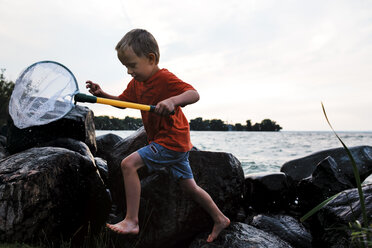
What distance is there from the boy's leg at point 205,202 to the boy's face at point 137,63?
1218mm

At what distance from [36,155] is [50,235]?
2.92 ft

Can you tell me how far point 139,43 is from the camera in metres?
3.04

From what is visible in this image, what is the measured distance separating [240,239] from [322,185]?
289 cm

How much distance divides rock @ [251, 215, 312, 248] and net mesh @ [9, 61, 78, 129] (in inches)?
136

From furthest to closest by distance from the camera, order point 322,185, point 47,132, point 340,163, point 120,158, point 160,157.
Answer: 1. point 340,163
2. point 47,132
3. point 322,185
4. point 120,158
5. point 160,157

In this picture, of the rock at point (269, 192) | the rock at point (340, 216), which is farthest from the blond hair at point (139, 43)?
the rock at point (269, 192)

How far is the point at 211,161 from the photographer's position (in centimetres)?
399

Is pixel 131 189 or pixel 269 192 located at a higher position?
pixel 131 189

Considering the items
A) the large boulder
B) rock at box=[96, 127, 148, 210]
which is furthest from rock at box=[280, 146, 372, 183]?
rock at box=[96, 127, 148, 210]

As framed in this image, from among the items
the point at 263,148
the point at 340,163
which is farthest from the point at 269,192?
the point at 263,148

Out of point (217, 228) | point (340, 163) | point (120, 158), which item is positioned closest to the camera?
point (217, 228)

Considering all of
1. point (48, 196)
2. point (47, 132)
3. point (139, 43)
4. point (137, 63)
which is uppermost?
point (139, 43)

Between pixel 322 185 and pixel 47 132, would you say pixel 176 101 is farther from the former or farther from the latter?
pixel 47 132

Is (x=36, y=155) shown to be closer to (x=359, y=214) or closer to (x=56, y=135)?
(x=56, y=135)
